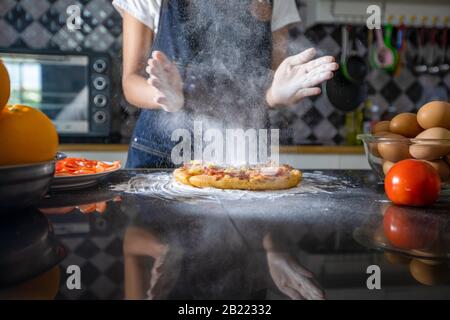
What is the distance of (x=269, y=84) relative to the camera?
5.14ft

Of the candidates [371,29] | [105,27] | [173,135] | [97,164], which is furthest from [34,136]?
[371,29]

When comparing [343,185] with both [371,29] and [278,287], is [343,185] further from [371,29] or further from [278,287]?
[371,29]

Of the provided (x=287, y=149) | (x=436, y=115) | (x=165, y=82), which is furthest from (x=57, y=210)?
(x=287, y=149)

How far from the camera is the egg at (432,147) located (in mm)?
888

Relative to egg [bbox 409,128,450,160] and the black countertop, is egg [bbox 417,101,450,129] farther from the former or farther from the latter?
the black countertop

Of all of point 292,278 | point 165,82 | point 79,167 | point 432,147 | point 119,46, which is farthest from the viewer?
point 119,46

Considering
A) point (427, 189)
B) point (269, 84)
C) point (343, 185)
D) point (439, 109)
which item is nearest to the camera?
point (427, 189)

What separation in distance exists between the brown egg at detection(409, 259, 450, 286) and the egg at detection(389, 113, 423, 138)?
57 centimetres

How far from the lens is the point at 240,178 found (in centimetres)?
97

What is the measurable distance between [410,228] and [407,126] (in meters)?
0.41

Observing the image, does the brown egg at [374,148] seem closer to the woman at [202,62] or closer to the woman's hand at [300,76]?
the woman's hand at [300,76]

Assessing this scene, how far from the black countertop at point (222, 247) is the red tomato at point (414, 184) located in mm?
24

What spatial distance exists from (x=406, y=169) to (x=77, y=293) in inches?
24.0

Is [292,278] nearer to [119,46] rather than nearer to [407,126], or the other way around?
[407,126]
